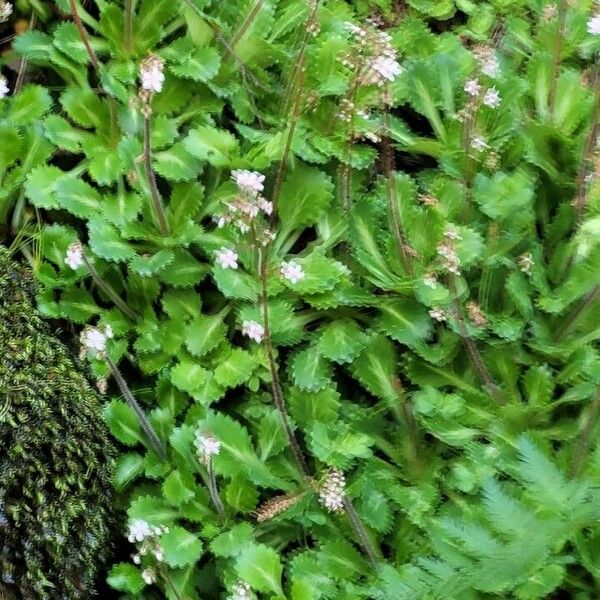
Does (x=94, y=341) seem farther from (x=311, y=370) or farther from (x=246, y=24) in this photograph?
(x=246, y=24)

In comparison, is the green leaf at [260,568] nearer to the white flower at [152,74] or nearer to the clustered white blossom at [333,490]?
the clustered white blossom at [333,490]

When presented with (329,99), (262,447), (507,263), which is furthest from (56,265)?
(507,263)

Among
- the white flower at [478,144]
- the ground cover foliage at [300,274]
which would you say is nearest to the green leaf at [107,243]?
the ground cover foliage at [300,274]

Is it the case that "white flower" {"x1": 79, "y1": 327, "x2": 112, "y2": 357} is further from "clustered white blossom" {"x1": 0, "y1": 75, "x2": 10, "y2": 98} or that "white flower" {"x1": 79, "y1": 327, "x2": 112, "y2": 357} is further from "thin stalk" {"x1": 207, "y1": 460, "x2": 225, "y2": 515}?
"clustered white blossom" {"x1": 0, "y1": 75, "x2": 10, "y2": 98}

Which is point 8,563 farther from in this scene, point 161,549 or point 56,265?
point 56,265

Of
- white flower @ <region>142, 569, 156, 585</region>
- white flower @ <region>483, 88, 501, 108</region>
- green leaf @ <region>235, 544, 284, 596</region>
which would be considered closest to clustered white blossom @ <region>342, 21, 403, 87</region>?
white flower @ <region>483, 88, 501, 108</region>

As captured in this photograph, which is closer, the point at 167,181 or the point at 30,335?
the point at 30,335
